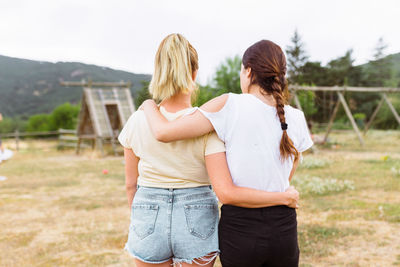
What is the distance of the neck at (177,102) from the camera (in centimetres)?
171

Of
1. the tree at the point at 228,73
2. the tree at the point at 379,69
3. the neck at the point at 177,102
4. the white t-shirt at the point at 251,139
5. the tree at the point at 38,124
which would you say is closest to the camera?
the white t-shirt at the point at 251,139

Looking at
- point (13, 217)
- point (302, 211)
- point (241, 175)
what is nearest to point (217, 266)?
point (302, 211)

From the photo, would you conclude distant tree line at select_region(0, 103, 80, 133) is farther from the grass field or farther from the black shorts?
the black shorts

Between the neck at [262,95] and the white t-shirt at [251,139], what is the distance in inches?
1.1

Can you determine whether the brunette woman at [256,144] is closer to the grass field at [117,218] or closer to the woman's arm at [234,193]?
the woman's arm at [234,193]

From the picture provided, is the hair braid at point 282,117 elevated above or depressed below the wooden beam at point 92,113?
above

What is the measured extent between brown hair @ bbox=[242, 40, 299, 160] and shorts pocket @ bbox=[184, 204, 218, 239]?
430mm

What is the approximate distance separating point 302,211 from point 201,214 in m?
4.24

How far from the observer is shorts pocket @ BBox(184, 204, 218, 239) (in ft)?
5.31

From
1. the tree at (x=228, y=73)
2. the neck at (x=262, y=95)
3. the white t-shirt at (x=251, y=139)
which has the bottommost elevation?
the white t-shirt at (x=251, y=139)

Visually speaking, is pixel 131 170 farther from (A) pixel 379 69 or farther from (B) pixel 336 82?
(A) pixel 379 69

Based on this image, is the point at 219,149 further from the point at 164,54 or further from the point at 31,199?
the point at 31,199

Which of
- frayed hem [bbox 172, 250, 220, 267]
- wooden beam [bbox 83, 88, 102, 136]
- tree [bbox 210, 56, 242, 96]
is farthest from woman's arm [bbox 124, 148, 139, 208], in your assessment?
wooden beam [bbox 83, 88, 102, 136]

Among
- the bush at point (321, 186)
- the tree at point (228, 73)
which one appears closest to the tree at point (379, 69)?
the tree at point (228, 73)
